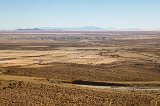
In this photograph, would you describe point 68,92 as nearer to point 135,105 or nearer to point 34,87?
point 34,87

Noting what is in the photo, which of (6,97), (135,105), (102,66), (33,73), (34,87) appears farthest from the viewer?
(102,66)

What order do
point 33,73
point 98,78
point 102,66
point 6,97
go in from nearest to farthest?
point 6,97, point 98,78, point 33,73, point 102,66

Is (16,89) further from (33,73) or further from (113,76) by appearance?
(113,76)

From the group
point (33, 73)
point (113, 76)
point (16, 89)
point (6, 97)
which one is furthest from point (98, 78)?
point (6, 97)

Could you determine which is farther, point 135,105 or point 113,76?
point 113,76

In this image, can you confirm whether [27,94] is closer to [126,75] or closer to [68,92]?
[68,92]

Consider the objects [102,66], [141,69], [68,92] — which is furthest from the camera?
[102,66]

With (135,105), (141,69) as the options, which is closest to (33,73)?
(141,69)

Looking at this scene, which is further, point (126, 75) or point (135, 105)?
point (126, 75)

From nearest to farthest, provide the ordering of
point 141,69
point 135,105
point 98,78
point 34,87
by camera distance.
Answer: point 135,105 < point 34,87 < point 98,78 < point 141,69
